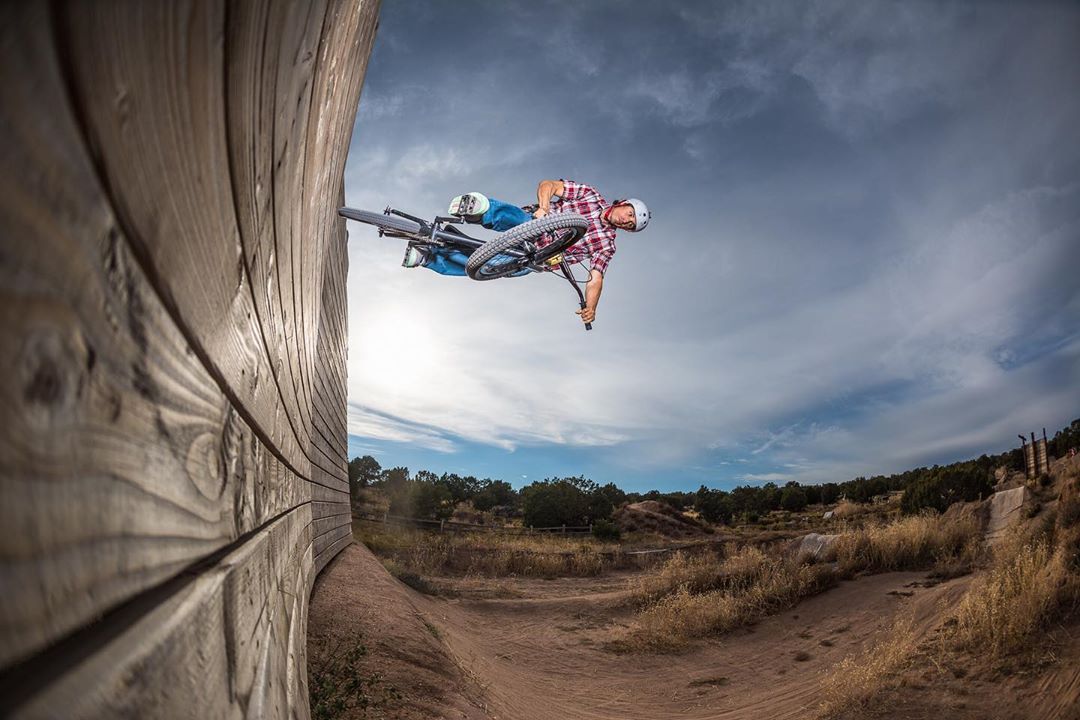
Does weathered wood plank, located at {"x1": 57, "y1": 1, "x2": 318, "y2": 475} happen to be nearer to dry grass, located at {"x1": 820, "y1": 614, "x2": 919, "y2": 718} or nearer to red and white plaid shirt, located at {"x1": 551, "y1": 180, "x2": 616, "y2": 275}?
dry grass, located at {"x1": 820, "y1": 614, "x2": 919, "y2": 718}

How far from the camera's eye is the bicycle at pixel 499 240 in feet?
22.1

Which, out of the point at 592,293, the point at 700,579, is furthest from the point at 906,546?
the point at 592,293

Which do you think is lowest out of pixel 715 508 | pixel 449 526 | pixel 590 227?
pixel 715 508

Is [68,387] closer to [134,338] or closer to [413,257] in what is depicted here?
[134,338]

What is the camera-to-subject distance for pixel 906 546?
11.1 meters

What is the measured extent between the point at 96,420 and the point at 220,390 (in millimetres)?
424

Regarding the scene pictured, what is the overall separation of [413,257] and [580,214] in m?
2.38

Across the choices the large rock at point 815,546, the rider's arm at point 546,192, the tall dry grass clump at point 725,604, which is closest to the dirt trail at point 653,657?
the tall dry grass clump at point 725,604

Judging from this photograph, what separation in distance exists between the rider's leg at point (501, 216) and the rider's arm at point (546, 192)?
31 cm

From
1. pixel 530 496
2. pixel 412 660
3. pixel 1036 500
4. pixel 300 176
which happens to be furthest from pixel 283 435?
pixel 530 496

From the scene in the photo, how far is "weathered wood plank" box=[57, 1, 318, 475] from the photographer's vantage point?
1.36 ft

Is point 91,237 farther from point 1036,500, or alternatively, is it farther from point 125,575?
point 1036,500

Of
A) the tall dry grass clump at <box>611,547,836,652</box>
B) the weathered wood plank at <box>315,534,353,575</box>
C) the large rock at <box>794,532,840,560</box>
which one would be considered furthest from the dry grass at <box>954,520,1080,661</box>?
the weathered wood plank at <box>315,534,353,575</box>

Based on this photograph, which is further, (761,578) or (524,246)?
(761,578)
